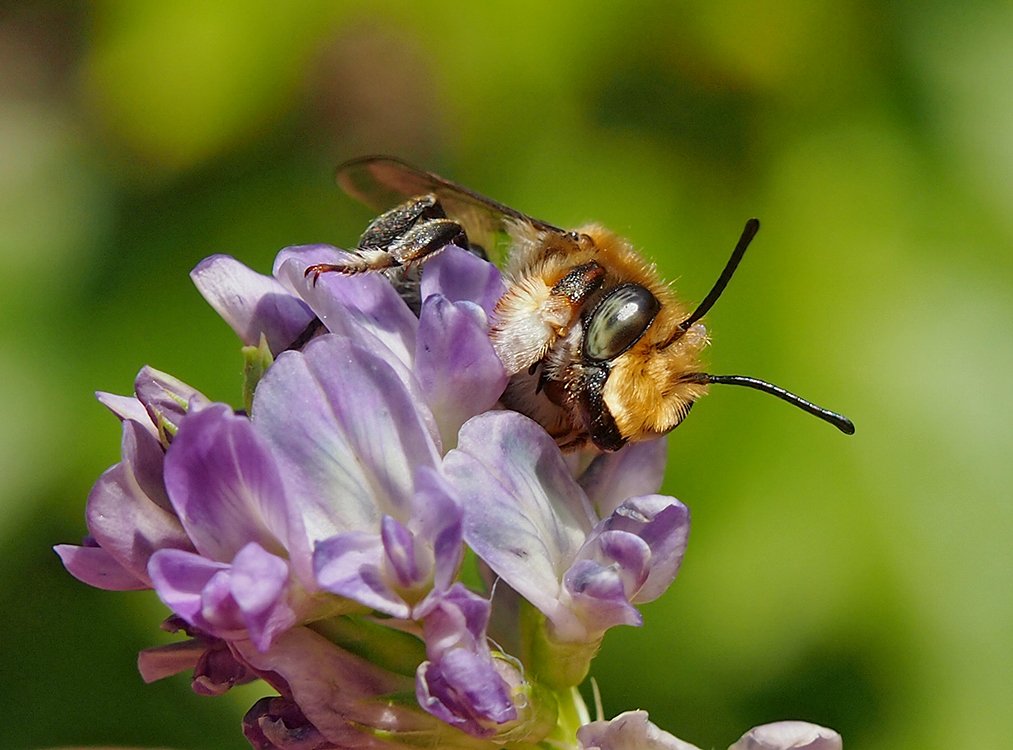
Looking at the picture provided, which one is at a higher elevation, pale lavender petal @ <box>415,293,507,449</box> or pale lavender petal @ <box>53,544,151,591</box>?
pale lavender petal @ <box>415,293,507,449</box>

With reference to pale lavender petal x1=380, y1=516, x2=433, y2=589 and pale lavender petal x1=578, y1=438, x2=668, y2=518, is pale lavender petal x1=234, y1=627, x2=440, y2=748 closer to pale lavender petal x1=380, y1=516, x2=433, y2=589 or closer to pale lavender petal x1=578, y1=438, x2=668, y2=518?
pale lavender petal x1=380, y1=516, x2=433, y2=589

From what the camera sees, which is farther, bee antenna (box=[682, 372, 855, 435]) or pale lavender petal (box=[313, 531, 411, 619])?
bee antenna (box=[682, 372, 855, 435])

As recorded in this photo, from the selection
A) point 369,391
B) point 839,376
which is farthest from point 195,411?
point 839,376

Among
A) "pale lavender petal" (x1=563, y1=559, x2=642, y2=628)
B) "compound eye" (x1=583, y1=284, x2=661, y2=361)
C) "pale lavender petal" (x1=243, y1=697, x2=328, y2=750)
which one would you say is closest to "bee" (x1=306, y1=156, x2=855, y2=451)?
"compound eye" (x1=583, y1=284, x2=661, y2=361)

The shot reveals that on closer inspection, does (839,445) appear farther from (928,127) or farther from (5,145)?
(5,145)

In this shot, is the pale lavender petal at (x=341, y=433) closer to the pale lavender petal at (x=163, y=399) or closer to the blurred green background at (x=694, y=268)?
the pale lavender petal at (x=163, y=399)

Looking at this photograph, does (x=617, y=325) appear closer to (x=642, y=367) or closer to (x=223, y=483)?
(x=642, y=367)

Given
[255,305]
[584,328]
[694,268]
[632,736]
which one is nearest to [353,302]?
[255,305]

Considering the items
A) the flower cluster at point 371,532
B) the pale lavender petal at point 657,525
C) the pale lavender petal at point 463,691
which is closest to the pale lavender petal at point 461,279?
the flower cluster at point 371,532
